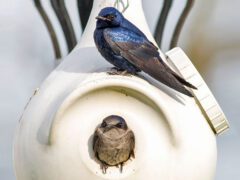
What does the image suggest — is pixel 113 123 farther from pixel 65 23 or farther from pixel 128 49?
pixel 65 23

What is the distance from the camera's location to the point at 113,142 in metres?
1.90

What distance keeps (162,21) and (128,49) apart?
367mm

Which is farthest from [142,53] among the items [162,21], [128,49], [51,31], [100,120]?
[51,31]

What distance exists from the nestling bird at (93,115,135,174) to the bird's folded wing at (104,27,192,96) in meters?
0.12

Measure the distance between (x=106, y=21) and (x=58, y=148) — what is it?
0.83 ft

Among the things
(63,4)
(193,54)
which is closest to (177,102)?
(63,4)

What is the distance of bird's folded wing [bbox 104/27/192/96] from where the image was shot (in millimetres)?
1974

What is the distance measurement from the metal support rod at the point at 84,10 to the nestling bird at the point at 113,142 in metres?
0.50

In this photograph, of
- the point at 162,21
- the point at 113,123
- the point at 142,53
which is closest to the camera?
the point at 113,123

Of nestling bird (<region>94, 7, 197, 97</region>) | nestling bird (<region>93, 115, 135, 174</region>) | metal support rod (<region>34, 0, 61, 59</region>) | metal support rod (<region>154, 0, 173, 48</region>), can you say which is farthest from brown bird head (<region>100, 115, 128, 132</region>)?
metal support rod (<region>34, 0, 61, 59</region>)

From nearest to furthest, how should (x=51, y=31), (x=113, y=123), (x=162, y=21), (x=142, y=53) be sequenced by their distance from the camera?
1. (x=113, y=123)
2. (x=142, y=53)
3. (x=162, y=21)
4. (x=51, y=31)

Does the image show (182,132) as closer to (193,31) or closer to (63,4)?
(63,4)

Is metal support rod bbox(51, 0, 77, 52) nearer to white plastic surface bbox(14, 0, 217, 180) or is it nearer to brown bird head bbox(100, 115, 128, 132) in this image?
white plastic surface bbox(14, 0, 217, 180)

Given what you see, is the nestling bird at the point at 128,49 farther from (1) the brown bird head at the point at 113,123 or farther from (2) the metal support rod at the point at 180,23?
(2) the metal support rod at the point at 180,23
